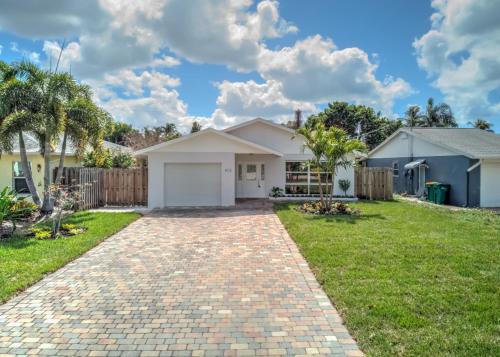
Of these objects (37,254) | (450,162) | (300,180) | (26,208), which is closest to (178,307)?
(37,254)

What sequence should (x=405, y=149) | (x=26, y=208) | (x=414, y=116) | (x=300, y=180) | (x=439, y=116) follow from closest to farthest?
(x=26, y=208)
(x=300, y=180)
(x=405, y=149)
(x=414, y=116)
(x=439, y=116)

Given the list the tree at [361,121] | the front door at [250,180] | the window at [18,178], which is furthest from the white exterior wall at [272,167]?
the tree at [361,121]

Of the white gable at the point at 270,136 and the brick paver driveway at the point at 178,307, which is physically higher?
the white gable at the point at 270,136

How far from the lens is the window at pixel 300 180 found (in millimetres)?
20297

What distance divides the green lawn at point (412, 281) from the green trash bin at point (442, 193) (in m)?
7.32

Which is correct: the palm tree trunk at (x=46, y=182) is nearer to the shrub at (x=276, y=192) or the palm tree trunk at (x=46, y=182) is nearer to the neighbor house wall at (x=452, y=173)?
the shrub at (x=276, y=192)

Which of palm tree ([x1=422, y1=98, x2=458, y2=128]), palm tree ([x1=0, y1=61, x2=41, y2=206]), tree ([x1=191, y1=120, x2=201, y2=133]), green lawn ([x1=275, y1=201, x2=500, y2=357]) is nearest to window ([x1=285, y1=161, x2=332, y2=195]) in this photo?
green lawn ([x1=275, y1=201, x2=500, y2=357])

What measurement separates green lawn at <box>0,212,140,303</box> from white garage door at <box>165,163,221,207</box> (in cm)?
522

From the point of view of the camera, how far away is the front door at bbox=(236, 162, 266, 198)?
2036cm

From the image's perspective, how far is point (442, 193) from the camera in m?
18.3

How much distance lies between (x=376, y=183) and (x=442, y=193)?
337cm

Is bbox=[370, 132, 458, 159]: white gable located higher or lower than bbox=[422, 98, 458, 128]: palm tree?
lower

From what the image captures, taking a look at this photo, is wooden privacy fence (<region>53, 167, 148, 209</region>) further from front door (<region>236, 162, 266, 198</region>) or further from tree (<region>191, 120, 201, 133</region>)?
tree (<region>191, 120, 201, 133</region>)

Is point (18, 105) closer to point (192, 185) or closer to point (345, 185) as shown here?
point (192, 185)
